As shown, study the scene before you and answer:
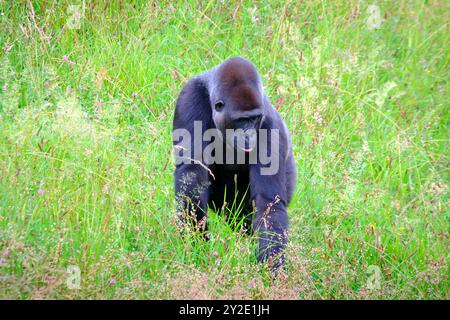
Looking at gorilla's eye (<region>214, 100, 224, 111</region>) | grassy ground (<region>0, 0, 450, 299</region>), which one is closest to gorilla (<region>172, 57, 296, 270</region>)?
gorilla's eye (<region>214, 100, 224, 111</region>)

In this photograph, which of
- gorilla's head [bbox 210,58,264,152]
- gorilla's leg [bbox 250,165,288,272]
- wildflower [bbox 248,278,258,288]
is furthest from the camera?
gorilla's leg [bbox 250,165,288,272]

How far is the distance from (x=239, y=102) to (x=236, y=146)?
28cm

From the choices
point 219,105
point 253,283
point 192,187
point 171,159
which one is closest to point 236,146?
point 219,105

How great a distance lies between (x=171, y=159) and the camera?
4.59 m

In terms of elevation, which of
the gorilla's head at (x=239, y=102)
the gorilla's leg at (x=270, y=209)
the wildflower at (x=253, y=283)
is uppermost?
the gorilla's head at (x=239, y=102)

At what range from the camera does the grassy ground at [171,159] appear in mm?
3490

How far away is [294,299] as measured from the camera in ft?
11.1

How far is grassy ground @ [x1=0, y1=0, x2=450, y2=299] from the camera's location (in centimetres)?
349

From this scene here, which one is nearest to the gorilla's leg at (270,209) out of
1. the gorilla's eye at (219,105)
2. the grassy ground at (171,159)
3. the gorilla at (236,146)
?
the gorilla at (236,146)

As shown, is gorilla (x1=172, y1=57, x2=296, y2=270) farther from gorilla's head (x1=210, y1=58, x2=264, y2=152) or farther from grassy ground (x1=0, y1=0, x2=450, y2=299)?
grassy ground (x1=0, y1=0, x2=450, y2=299)

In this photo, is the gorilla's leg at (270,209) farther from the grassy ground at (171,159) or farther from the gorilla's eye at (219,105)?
the gorilla's eye at (219,105)

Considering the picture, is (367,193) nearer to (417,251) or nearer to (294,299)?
(417,251)

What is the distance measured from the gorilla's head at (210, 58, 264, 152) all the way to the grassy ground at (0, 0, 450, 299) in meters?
0.56

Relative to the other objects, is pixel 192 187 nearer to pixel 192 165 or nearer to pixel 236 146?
pixel 192 165
